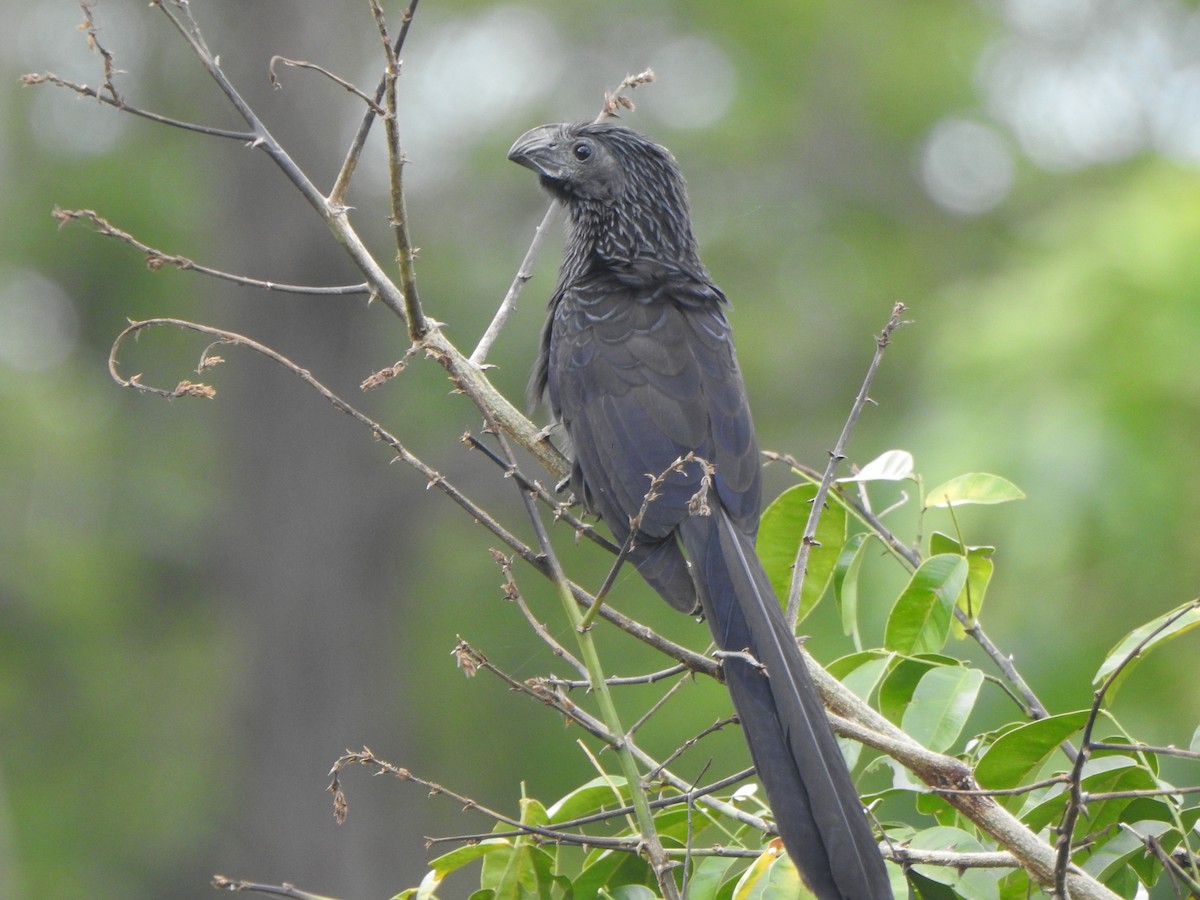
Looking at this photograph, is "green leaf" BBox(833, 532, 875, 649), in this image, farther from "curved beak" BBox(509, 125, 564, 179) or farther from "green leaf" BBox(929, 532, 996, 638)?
"curved beak" BBox(509, 125, 564, 179)

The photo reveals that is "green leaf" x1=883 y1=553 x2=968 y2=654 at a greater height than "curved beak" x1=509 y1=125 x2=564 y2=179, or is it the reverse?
"curved beak" x1=509 y1=125 x2=564 y2=179

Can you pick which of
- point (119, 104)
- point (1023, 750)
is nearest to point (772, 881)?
point (1023, 750)

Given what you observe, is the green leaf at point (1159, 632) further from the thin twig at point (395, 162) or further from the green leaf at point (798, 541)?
the thin twig at point (395, 162)

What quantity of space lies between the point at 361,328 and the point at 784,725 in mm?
8385

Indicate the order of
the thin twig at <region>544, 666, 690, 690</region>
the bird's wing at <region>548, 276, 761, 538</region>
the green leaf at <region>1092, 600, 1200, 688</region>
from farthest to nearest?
the bird's wing at <region>548, 276, 761, 538</region> < the thin twig at <region>544, 666, 690, 690</region> < the green leaf at <region>1092, 600, 1200, 688</region>

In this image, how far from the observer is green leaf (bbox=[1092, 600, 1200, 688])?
1904 mm

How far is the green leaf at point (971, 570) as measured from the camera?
8.01 feet

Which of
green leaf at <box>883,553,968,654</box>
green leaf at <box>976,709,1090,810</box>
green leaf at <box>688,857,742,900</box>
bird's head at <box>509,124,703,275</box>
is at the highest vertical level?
bird's head at <box>509,124,703,275</box>

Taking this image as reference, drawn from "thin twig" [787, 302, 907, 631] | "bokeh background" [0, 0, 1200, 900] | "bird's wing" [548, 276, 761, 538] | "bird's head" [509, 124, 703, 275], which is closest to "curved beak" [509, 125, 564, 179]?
"bird's head" [509, 124, 703, 275]

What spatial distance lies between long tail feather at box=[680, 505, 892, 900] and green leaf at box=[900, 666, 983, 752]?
14cm

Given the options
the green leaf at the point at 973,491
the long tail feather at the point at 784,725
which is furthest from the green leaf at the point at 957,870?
the green leaf at the point at 973,491

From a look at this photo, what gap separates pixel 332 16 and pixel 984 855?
30.6 ft

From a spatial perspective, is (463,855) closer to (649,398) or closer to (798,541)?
(798,541)

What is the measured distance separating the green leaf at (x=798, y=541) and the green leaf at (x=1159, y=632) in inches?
23.6
